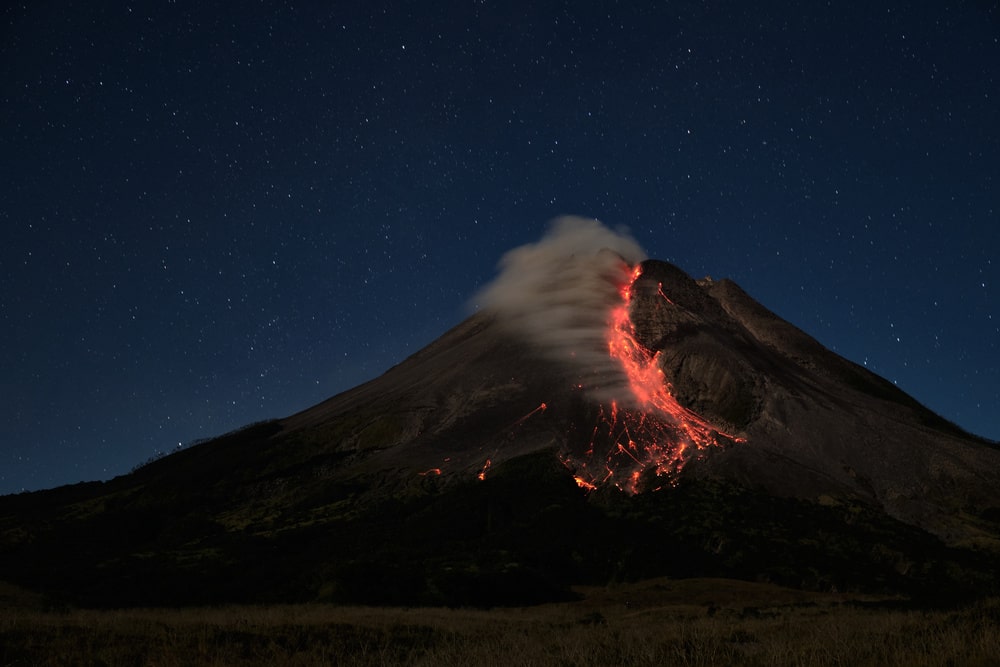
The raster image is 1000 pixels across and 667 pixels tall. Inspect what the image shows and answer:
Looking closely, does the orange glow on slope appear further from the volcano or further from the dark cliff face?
the dark cliff face

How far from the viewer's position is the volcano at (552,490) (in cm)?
5684

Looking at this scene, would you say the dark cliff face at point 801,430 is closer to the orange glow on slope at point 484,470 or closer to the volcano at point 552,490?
the volcano at point 552,490

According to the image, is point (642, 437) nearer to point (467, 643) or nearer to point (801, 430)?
point (801, 430)

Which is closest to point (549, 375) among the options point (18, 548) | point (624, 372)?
point (624, 372)

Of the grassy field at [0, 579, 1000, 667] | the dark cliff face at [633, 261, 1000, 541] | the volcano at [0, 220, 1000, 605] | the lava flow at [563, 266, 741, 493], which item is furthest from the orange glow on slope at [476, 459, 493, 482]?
the grassy field at [0, 579, 1000, 667]

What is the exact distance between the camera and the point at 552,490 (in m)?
80.8

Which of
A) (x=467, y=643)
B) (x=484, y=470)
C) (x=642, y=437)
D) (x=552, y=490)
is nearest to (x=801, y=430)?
(x=642, y=437)

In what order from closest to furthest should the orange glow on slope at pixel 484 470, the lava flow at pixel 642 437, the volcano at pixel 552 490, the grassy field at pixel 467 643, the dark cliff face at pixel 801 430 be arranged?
the grassy field at pixel 467 643
the volcano at pixel 552 490
the dark cliff face at pixel 801 430
the orange glow on slope at pixel 484 470
the lava flow at pixel 642 437

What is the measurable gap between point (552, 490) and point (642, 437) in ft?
77.6

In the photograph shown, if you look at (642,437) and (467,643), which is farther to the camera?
(642,437)

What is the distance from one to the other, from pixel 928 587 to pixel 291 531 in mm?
63700

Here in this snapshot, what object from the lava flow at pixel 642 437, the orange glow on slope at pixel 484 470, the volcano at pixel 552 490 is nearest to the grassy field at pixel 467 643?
the volcano at pixel 552 490

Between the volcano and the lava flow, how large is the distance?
37cm

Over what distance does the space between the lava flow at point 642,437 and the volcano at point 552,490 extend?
1.20ft
